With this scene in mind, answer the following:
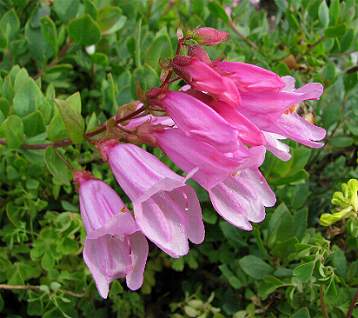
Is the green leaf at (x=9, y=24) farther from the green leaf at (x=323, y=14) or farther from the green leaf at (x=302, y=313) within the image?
the green leaf at (x=302, y=313)

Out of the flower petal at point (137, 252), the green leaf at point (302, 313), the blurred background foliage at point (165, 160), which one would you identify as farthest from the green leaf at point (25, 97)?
the green leaf at point (302, 313)

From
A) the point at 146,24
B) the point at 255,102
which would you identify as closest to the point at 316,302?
the point at 255,102

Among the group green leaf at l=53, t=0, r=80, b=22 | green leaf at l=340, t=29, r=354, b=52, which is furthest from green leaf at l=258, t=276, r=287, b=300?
green leaf at l=53, t=0, r=80, b=22

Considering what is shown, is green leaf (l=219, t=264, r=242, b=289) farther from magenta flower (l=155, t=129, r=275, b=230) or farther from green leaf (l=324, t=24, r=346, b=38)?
green leaf (l=324, t=24, r=346, b=38)

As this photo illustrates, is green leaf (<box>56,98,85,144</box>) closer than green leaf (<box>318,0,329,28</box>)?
Yes

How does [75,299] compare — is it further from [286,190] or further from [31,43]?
[31,43]

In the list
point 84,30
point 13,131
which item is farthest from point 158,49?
point 13,131
